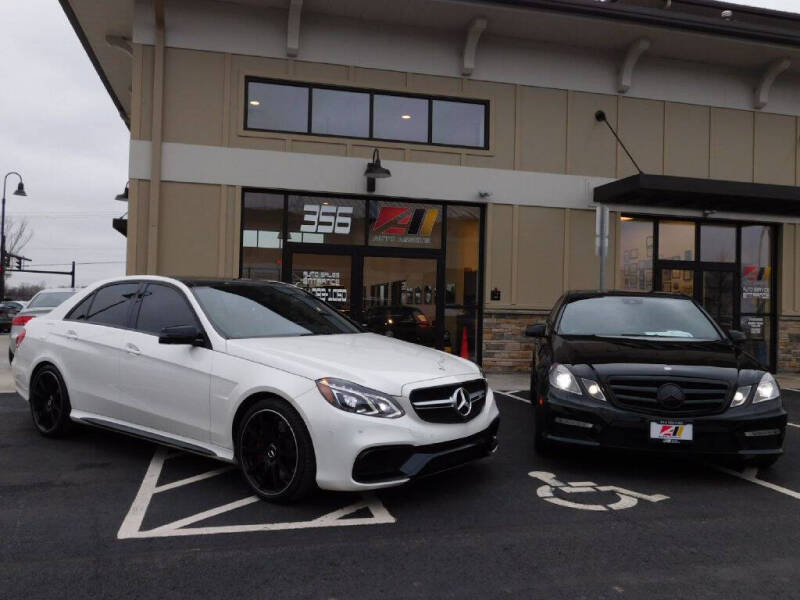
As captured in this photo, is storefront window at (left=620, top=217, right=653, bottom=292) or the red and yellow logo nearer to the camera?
the red and yellow logo

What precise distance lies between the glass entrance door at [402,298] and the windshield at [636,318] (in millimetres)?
5345

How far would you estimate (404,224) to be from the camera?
1184cm

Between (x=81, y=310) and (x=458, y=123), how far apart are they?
8154 mm

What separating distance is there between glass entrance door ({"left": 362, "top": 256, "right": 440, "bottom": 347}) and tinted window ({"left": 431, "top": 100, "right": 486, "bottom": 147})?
2.29m

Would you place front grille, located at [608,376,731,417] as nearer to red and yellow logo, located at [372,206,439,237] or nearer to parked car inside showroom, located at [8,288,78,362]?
red and yellow logo, located at [372,206,439,237]

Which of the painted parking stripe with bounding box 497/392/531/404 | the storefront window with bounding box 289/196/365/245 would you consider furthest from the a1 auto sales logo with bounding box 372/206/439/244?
the painted parking stripe with bounding box 497/392/531/404

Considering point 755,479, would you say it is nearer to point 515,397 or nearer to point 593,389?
point 593,389

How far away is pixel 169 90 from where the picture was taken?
10844mm

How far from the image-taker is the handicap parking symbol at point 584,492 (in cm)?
430

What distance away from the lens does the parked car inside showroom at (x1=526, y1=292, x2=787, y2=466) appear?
15.3 ft

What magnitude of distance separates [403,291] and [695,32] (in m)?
→ 7.08

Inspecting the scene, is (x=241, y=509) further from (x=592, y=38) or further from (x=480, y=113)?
(x=592, y=38)

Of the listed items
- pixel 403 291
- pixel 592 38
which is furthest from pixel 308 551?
pixel 592 38

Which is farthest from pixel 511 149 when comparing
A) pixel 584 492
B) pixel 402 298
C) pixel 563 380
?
pixel 584 492
